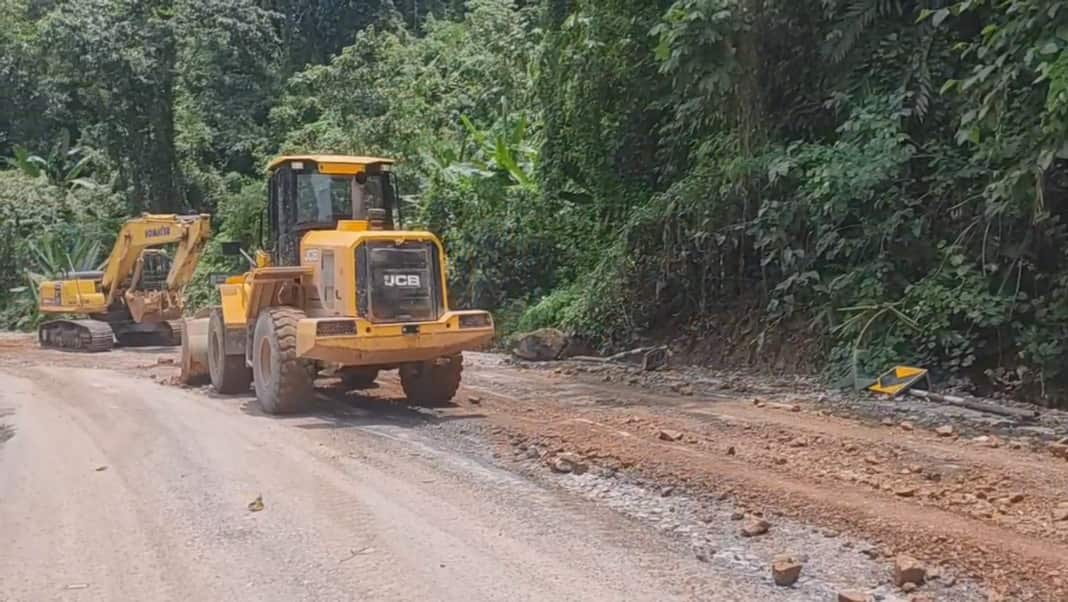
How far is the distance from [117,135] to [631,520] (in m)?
29.5

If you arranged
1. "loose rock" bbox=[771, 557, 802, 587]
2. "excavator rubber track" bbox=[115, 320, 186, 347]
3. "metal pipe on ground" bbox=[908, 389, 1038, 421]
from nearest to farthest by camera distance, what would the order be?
"loose rock" bbox=[771, 557, 802, 587]
"metal pipe on ground" bbox=[908, 389, 1038, 421]
"excavator rubber track" bbox=[115, 320, 186, 347]

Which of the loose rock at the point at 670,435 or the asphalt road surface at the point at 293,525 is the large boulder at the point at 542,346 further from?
the loose rock at the point at 670,435

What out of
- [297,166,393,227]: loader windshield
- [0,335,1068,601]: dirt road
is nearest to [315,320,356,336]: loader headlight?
[0,335,1068,601]: dirt road

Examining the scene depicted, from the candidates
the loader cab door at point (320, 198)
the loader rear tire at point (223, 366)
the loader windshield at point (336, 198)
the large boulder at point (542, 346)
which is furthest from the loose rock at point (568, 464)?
the large boulder at point (542, 346)

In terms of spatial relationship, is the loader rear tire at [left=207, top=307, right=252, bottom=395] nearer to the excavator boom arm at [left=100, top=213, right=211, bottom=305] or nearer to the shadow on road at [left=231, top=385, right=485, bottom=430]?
the shadow on road at [left=231, top=385, right=485, bottom=430]

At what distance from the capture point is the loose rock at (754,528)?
6.10 meters

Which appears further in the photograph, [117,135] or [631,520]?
[117,135]

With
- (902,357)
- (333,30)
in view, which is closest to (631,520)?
(902,357)

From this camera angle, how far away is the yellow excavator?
2095cm

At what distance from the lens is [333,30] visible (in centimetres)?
3934

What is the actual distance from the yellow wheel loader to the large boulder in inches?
138

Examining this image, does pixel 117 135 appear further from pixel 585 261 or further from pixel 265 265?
pixel 265 265

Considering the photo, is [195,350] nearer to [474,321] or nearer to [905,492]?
[474,321]

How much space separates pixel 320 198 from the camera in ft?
38.4
